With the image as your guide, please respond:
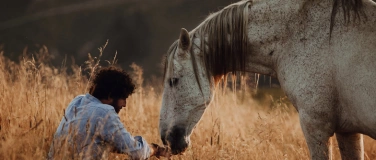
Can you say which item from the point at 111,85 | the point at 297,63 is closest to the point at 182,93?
the point at 111,85

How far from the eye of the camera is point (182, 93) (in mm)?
3514

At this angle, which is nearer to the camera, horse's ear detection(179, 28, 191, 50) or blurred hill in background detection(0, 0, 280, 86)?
horse's ear detection(179, 28, 191, 50)

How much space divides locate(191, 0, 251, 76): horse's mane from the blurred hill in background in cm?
2019

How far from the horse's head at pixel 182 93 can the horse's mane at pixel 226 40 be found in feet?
0.28

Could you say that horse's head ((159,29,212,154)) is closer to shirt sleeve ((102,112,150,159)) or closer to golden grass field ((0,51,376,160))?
golden grass field ((0,51,376,160))

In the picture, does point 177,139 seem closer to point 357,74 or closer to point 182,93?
point 182,93

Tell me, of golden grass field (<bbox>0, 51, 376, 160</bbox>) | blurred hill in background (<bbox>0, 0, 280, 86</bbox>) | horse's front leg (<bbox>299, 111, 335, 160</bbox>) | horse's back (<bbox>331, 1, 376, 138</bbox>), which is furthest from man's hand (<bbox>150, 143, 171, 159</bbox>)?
blurred hill in background (<bbox>0, 0, 280, 86</bbox>)

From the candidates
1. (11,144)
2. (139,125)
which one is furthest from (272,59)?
(139,125)

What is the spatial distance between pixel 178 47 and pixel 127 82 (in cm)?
55

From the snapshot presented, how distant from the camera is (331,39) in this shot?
9.58ft

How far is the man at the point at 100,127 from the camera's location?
2.83m

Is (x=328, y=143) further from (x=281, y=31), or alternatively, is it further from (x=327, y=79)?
(x=281, y=31)

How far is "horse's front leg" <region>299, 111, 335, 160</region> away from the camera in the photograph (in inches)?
115

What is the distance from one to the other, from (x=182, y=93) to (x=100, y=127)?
84 centimetres
